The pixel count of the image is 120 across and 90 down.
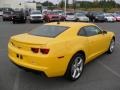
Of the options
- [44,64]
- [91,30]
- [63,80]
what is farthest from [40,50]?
[91,30]

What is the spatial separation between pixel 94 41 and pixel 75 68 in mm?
1385

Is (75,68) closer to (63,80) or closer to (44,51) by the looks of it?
(63,80)

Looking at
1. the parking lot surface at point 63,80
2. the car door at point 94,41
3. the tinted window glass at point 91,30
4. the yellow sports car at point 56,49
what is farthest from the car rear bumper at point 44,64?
the tinted window glass at point 91,30

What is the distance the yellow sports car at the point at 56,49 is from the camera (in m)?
5.33

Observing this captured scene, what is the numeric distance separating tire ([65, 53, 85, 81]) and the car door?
0.63 metres

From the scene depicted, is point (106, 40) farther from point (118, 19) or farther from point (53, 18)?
point (118, 19)

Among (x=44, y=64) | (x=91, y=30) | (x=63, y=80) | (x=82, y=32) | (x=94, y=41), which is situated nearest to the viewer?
(x=44, y=64)

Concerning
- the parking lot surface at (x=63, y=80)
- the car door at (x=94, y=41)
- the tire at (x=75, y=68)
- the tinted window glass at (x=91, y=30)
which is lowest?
the parking lot surface at (x=63, y=80)

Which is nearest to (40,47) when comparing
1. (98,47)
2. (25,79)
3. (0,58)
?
(25,79)

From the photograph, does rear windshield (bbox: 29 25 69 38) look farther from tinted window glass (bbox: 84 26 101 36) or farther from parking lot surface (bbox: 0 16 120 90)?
parking lot surface (bbox: 0 16 120 90)

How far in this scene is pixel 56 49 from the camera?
213 inches

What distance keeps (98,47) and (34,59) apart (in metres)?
2.84

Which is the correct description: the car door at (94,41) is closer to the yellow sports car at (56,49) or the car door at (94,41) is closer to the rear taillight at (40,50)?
the yellow sports car at (56,49)

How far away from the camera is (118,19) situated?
1459 inches
